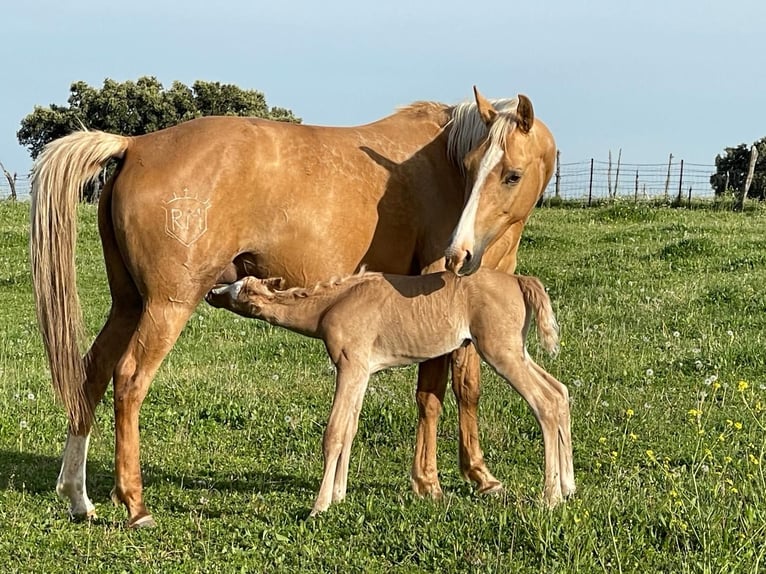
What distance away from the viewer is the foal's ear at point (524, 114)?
4754mm

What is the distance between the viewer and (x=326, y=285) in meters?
5.14

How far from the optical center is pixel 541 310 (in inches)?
195

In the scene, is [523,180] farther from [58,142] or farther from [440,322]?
[58,142]

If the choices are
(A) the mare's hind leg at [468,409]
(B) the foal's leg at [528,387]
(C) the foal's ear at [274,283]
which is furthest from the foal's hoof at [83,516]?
(B) the foal's leg at [528,387]

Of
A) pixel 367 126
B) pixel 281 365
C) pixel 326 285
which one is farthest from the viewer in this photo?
pixel 281 365

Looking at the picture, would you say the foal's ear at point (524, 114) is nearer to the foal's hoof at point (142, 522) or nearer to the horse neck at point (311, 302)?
the horse neck at point (311, 302)

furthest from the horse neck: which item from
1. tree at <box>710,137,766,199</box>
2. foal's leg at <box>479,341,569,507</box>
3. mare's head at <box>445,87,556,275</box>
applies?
tree at <box>710,137,766,199</box>

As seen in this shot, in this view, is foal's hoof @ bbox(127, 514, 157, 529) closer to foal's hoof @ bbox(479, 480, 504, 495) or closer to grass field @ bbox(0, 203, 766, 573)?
grass field @ bbox(0, 203, 766, 573)

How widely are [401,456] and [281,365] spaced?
279cm

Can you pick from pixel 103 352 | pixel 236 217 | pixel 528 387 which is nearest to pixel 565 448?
pixel 528 387

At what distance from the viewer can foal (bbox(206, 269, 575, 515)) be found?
4914mm

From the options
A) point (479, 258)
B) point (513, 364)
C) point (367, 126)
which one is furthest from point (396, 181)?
point (513, 364)

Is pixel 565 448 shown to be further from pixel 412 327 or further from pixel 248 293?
pixel 248 293

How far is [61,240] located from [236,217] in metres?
1.06
